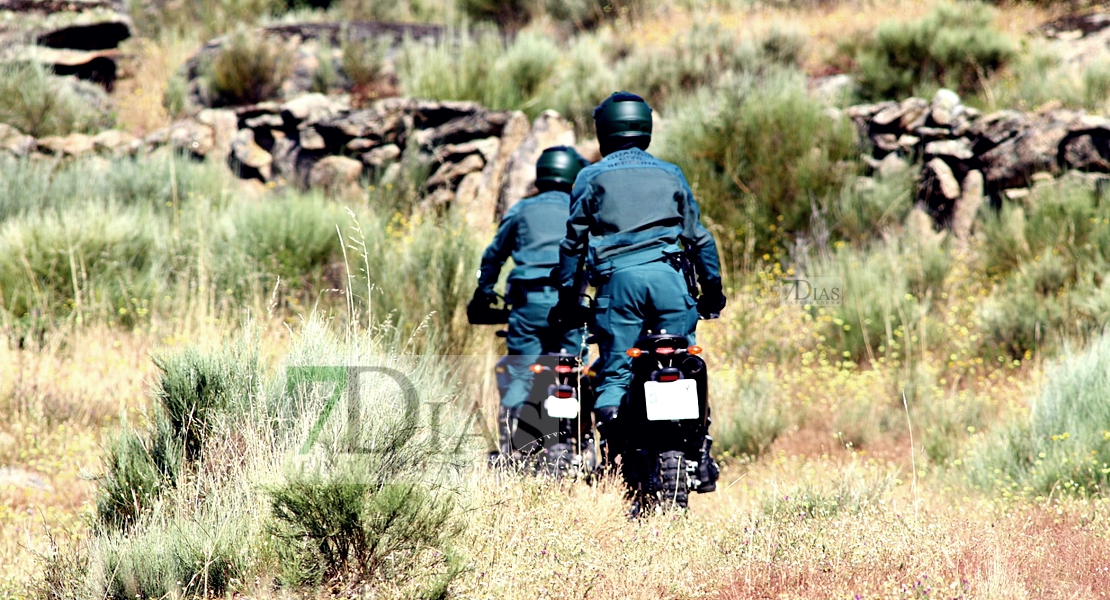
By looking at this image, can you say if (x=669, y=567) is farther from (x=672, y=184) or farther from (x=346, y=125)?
(x=346, y=125)

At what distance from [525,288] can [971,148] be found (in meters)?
6.07

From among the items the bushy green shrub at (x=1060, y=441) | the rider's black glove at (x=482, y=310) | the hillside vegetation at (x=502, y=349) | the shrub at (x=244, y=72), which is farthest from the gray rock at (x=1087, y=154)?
the shrub at (x=244, y=72)

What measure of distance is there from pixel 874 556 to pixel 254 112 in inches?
403

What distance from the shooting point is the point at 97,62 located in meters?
15.6

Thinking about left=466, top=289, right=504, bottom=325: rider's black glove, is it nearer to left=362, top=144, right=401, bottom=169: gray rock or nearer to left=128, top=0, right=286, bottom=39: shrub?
left=362, top=144, right=401, bottom=169: gray rock

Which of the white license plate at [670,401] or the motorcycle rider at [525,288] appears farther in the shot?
the motorcycle rider at [525,288]

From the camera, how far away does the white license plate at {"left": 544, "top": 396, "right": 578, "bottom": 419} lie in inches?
225

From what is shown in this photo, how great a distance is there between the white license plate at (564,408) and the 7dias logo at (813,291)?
14.9ft

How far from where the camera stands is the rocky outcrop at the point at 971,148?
10.1 meters

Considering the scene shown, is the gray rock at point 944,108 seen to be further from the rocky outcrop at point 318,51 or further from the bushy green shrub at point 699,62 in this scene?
the rocky outcrop at point 318,51

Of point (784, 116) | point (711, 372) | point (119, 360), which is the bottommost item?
point (711, 372)

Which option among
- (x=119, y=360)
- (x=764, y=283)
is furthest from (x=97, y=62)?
(x=764, y=283)

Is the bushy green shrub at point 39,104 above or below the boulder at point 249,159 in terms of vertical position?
above

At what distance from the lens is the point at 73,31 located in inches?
608
